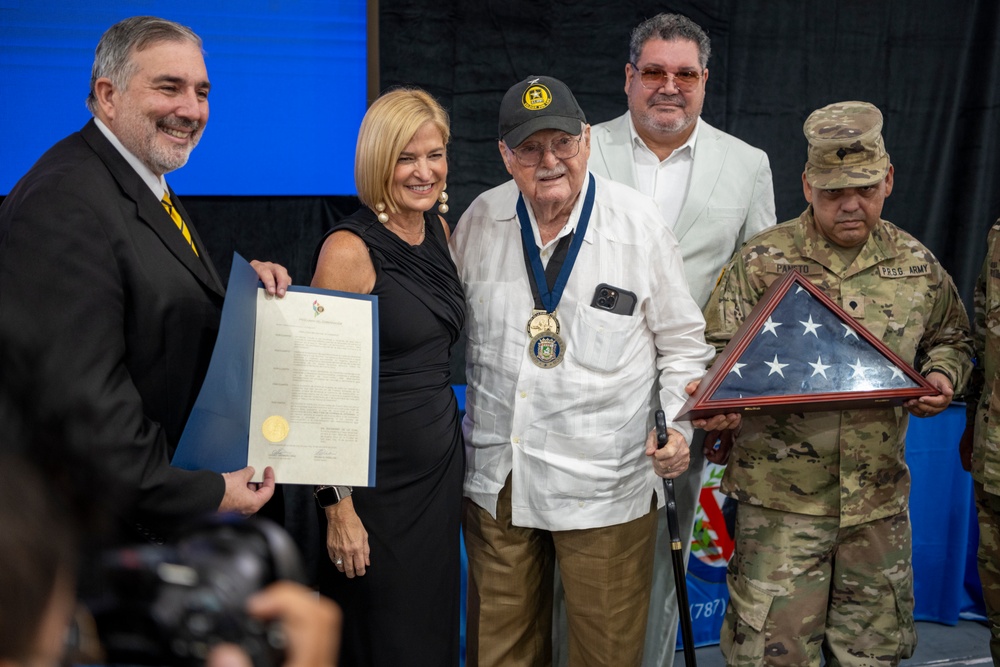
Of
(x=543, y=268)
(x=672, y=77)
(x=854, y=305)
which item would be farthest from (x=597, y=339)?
(x=672, y=77)

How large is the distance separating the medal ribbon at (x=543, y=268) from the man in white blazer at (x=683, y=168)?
0.51 metres

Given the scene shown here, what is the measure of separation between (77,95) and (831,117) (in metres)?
2.83

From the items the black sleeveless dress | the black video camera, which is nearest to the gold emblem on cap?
the black sleeveless dress

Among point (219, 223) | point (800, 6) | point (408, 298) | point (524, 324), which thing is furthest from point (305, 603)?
point (800, 6)

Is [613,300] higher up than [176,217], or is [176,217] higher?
[176,217]

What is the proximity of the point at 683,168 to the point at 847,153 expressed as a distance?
2.06 feet

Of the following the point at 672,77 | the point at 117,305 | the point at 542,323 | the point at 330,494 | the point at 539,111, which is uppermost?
the point at 672,77

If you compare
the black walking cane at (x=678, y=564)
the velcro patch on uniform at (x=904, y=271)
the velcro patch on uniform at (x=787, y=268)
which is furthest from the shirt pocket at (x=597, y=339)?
the velcro patch on uniform at (x=904, y=271)

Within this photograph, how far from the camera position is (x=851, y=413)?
8.48 feet

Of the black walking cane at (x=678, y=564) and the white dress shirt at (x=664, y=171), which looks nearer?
the black walking cane at (x=678, y=564)

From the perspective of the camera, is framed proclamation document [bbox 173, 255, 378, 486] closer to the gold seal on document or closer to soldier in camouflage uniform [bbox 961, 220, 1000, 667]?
the gold seal on document

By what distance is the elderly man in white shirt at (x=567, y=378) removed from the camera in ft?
8.02

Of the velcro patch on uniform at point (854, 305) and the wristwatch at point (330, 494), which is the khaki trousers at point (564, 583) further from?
the velcro patch on uniform at point (854, 305)

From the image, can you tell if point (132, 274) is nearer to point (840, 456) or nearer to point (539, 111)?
point (539, 111)
